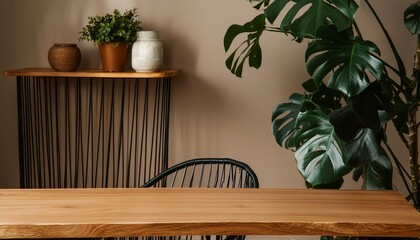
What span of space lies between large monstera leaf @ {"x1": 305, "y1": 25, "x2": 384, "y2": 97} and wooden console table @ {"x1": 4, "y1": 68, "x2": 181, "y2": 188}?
1532mm

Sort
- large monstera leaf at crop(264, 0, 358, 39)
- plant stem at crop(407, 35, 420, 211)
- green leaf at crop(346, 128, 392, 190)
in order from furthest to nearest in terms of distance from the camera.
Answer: plant stem at crop(407, 35, 420, 211) → green leaf at crop(346, 128, 392, 190) → large monstera leaf at crop(264, 0, 358, 39)

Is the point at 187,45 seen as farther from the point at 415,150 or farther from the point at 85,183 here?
the point at 415,150

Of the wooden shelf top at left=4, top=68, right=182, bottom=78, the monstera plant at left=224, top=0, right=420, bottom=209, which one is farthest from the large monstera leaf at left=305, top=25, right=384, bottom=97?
the wooden shelf top at left=4, top=68, right=182, bottom=78

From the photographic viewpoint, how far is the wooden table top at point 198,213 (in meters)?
1.80

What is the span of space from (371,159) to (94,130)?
74.7 inches

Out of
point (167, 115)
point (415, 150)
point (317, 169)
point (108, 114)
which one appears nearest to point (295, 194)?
point (317, 169)

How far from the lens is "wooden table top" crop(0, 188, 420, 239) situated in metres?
1.80

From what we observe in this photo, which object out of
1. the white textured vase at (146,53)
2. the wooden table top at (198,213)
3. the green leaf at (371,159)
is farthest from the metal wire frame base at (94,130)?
the wooden table top at (198,213)

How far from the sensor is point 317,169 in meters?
2.70

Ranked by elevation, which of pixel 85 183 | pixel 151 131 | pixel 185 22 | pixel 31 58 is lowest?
pixel 85 183

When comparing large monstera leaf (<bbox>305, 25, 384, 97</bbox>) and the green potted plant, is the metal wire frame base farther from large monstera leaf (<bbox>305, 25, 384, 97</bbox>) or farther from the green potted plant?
large monstera leaf (<bbox>305, 25, 384, 97</bbox>)

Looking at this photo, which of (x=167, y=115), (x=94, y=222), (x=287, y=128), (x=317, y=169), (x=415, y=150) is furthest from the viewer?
(x=167, y=115)

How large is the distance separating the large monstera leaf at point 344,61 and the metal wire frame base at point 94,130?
5.06ft

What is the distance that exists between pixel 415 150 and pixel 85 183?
199 cm
